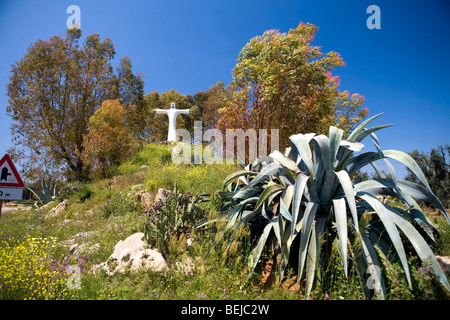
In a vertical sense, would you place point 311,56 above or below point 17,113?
above

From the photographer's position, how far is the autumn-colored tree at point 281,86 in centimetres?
827

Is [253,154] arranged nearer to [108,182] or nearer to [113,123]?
[108,182]

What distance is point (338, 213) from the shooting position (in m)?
2.25

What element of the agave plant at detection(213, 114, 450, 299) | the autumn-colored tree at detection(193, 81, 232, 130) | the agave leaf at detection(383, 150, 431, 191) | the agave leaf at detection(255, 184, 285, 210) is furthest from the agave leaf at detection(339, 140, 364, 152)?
the autumn-colored tree at detection(193, 81, 232, 130)

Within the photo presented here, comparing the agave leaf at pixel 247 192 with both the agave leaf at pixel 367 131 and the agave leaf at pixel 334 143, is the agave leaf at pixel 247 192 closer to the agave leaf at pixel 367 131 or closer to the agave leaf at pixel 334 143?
the agave leaf at pixel 334 143

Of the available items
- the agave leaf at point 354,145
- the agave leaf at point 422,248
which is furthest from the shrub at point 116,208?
the agave leaf at point 422,248

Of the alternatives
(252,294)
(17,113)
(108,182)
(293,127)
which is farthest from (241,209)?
(17,113)

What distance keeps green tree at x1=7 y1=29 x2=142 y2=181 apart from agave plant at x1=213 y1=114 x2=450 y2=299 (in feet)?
38.5

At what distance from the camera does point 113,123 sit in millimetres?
11188

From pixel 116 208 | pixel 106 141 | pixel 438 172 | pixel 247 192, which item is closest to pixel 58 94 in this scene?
pixel 106 141

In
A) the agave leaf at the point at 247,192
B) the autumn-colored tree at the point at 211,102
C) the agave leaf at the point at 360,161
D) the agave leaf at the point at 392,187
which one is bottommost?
the agave leaf at the point at 247,192

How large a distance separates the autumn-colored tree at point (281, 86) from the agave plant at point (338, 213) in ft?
18.7

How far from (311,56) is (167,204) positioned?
8.59m
